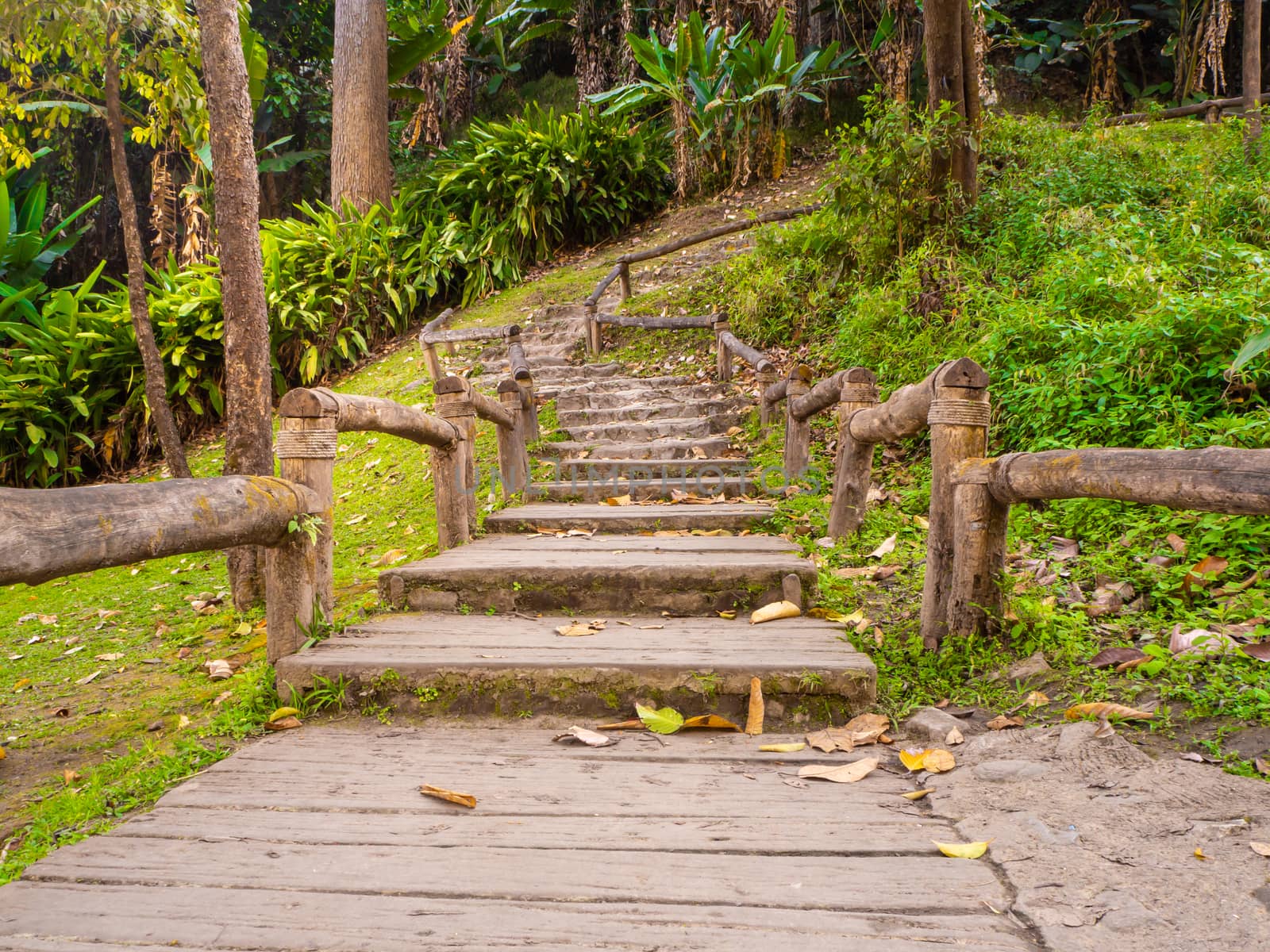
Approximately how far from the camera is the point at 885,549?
3.62 metres

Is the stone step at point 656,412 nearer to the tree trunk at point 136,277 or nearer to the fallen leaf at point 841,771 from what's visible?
the tree trunk at point 136,277

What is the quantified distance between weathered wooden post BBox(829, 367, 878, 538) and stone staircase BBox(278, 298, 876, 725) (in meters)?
0.39

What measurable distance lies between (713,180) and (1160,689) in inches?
425

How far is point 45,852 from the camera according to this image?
1.69m

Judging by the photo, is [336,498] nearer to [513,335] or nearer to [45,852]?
[513,335]

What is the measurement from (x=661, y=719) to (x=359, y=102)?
427 inches

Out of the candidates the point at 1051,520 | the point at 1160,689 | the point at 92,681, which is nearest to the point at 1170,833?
the point at 1160,689

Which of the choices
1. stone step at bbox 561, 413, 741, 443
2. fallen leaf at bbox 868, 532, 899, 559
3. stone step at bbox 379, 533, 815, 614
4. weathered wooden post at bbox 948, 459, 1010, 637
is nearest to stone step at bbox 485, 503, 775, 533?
fallen leaf at bbox 868, 532, 899, 559

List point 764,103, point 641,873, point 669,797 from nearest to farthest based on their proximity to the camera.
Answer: point 641,873 → point 669,797 → point 764,103

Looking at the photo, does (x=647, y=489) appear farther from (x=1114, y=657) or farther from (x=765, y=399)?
(x=1114, y=657)

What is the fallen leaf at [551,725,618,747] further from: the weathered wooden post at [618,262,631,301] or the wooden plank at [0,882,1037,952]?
the weathered wooden post at [618,262,631,301]

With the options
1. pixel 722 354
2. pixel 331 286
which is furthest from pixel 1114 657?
pixel 331 286

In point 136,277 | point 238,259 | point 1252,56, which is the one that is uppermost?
point 1252,56

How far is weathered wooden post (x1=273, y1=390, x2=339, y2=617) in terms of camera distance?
2.50 m
